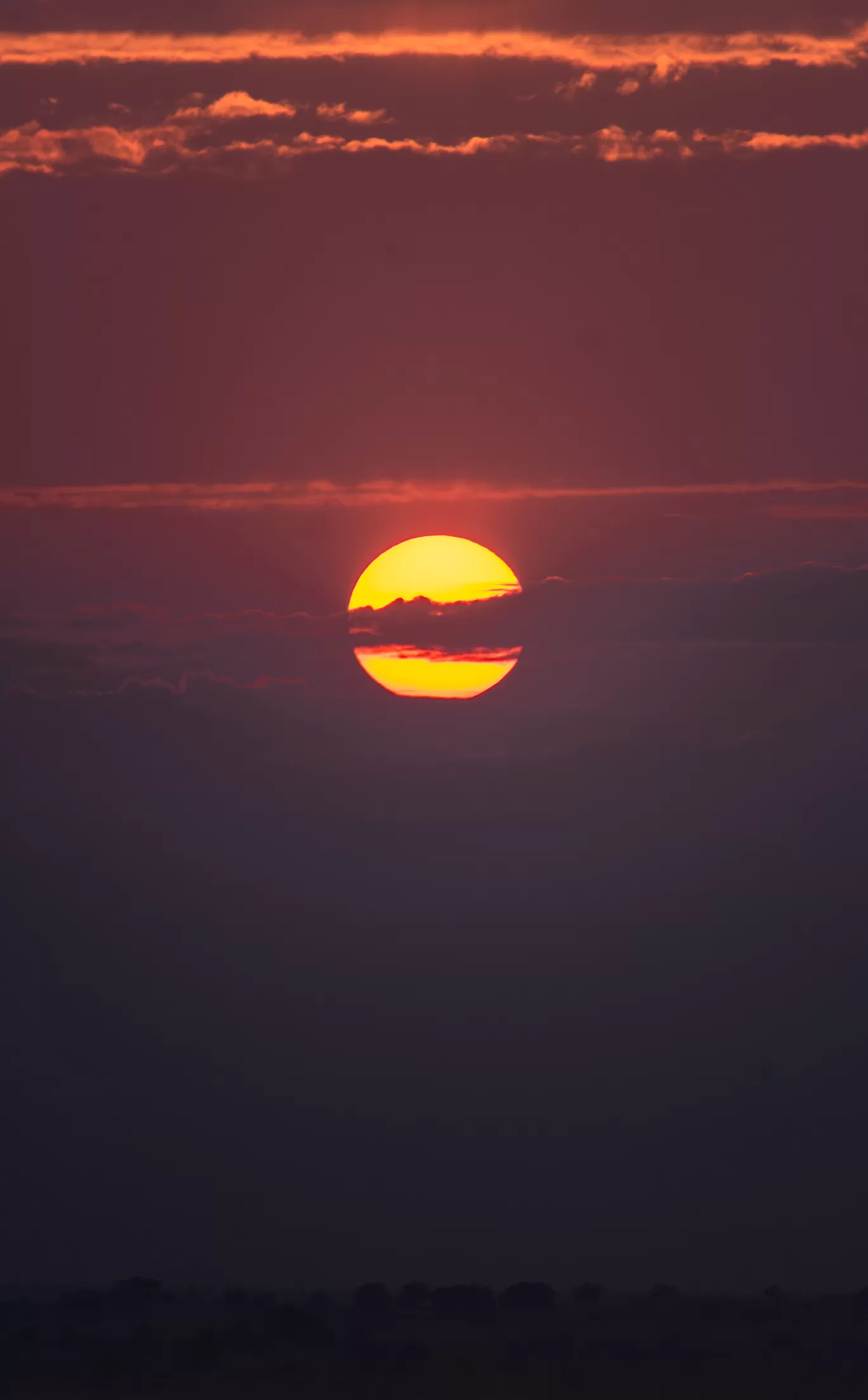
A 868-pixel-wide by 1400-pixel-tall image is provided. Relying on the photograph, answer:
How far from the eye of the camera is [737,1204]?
75688mm

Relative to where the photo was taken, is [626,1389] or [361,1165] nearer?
[626,1389]

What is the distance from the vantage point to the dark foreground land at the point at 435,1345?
51125mm

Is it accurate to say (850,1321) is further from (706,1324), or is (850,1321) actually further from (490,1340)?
(490,1340)

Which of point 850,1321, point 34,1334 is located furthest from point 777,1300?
point 34,1334

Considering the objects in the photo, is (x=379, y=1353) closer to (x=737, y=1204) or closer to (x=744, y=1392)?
(x=744, y=1392)

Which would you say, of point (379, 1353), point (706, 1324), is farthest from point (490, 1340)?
point (706, 1324)

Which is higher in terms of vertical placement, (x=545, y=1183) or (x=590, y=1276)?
(x=545, y=1183)

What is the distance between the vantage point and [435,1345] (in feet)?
190

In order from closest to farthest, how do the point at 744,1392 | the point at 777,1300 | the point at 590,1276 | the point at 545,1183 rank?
the point at 744,1392
the point at 777,1300
the point at 590,1276
the point at 545,1183

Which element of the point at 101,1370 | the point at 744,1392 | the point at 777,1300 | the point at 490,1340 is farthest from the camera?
the point at 777,1300

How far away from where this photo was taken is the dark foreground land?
168 feet

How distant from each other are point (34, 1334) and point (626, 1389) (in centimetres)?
2386

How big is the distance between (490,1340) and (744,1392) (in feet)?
43.0

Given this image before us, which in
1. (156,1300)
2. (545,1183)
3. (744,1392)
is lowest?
(744,1392)
